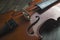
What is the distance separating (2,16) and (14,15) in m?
0.11

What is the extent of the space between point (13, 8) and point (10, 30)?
0.89 ft

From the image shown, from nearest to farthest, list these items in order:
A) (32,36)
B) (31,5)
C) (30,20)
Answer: (32,36) → (30,20) → (31,5)

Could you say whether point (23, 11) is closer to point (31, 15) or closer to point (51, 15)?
point (31, 15)

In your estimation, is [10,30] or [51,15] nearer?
[10,30]

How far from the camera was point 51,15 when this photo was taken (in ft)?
4.12

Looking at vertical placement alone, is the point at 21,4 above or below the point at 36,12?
above

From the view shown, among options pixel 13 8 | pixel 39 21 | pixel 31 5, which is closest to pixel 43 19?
pixel 39 21

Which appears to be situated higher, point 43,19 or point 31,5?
point 31,5

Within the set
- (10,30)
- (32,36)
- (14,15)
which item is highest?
(14,15)

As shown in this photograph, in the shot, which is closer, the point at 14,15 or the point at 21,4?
the point at 14,15

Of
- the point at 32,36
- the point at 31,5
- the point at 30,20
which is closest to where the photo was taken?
the point at 32,36

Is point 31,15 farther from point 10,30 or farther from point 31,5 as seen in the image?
point 10,30

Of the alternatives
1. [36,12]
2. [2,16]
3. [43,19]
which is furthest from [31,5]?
[2,16]

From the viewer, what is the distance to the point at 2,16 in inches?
46.7
